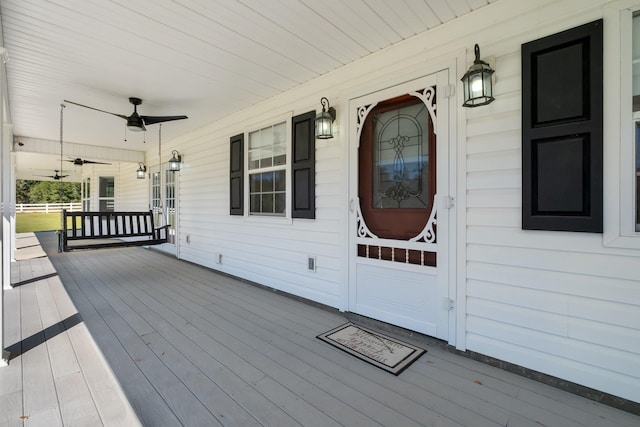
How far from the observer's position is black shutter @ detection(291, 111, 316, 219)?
3.52 m

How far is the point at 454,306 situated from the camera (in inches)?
94.2

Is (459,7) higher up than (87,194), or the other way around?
(459,7)

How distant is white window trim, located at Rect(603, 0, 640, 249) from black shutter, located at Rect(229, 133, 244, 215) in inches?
160

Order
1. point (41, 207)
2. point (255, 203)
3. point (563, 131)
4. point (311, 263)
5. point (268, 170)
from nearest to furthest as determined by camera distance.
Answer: point (563, 131) → point (311, 263) → point (268, 170) → point (255, 203) → point (41, 207)

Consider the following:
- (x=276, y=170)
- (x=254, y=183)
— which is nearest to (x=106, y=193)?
(x=254, y=183)

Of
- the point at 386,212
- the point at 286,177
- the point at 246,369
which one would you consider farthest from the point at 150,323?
the point at 386,212

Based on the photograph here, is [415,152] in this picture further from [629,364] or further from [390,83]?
[629,364]

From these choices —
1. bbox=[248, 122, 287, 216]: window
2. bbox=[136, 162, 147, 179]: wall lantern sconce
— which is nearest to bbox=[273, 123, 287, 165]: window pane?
bbox=[248, 122, 287, 216]: window

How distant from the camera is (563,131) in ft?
6.26

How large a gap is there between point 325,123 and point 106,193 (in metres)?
10.5

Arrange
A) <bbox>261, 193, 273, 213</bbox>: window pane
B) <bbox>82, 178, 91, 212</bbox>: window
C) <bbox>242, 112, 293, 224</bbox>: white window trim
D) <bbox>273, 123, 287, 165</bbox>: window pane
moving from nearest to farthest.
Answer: <bbox>242, 112, 293, 224</bbox>: white window trim < <bbox>273, 123, 287, 165</bbox>: window pane < <bbox>261, 193, 273, 213</bbox>: window pane < <bbox>82, 178, 91, 212</bbox>: window

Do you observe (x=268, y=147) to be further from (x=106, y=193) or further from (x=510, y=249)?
(x=106, y=193)

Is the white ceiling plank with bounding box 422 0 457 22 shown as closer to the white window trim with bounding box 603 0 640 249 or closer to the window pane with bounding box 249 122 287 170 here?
the white window trim with bounding box 603 0 640 249

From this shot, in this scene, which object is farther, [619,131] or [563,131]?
[563,131]
